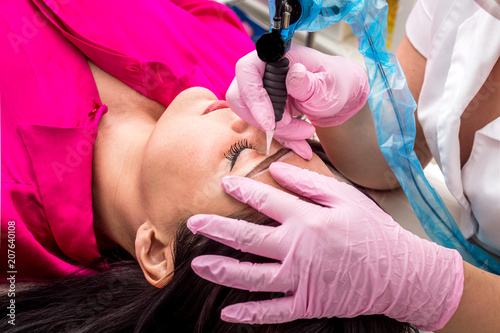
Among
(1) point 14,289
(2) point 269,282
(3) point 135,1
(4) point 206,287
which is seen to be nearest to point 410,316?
(2) point 269,282

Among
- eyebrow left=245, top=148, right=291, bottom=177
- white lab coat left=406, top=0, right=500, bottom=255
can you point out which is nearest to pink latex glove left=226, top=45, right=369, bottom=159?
eyebrow left=245, top=148, right=291, bottom=177

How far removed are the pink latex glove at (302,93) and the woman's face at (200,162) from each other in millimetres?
47

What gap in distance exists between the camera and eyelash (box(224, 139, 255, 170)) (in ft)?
3.18

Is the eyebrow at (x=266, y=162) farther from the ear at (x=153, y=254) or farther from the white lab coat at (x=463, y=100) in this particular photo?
the white lab coat at (x=463, y=100)

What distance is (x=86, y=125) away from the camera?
1.23m

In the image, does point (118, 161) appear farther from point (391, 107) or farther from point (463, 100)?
point (463, 100)

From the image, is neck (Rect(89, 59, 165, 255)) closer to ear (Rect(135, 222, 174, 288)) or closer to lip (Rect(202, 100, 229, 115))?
ear (Rect(135, 222, 174, 288))

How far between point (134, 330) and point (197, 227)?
324mm

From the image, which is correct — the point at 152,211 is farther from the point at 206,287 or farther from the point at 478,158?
the point at 478,158

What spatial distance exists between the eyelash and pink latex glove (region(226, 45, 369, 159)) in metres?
0.05

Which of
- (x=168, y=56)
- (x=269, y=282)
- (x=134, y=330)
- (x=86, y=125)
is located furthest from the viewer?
(x=168, y=56)

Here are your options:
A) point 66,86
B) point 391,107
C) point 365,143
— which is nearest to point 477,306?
point 391,107

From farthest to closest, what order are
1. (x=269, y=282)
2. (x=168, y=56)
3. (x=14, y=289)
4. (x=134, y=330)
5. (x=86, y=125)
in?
(x=168, y=56) → (x=86, y=125) → (x=14, y=289) → (x=134, y=330) → (x=269, y=282)

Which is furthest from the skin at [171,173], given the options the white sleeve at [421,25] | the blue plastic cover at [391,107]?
the white sleeve at [421,25]
